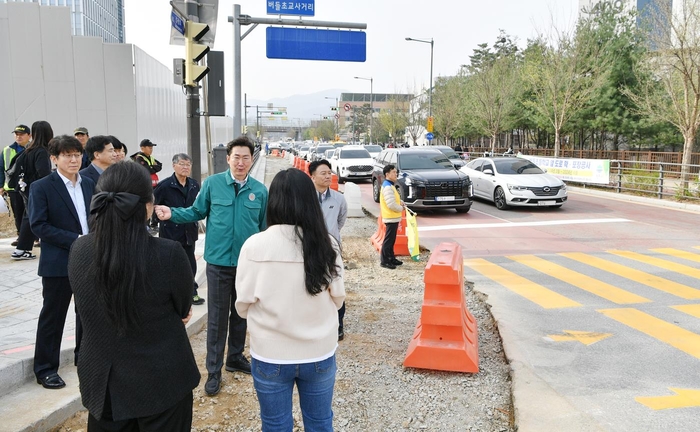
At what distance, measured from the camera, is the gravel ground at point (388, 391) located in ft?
13.4

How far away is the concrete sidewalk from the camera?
3711 millimetres

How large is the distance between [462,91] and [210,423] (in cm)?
5115

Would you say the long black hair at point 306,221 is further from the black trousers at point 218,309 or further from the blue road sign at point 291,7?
the blue road sign at point 291,7

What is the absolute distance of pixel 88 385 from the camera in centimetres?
232

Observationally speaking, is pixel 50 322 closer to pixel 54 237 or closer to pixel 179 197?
pixel 54 237

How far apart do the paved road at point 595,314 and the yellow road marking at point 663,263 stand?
17mm

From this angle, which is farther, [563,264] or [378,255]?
[378,255]

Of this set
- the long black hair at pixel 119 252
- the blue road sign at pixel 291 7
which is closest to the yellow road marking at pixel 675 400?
the long black hair at pixel 119 252

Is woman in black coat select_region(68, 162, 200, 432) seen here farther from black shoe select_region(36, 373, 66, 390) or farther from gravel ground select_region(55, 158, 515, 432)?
black shoe select_region(36, 373, 66, 390)

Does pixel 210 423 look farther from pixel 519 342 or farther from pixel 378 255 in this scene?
pixel 378 255

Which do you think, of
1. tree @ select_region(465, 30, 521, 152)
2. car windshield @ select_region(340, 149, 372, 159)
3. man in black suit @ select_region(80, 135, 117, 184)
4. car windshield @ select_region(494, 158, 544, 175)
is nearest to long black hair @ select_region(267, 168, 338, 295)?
man in black suit @ select_region(80, 135, 117, 184)

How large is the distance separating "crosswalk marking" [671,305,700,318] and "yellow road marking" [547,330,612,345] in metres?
1.48

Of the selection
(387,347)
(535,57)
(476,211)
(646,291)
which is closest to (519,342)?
(387,347)

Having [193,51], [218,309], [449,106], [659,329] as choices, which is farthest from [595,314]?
[449,106]
